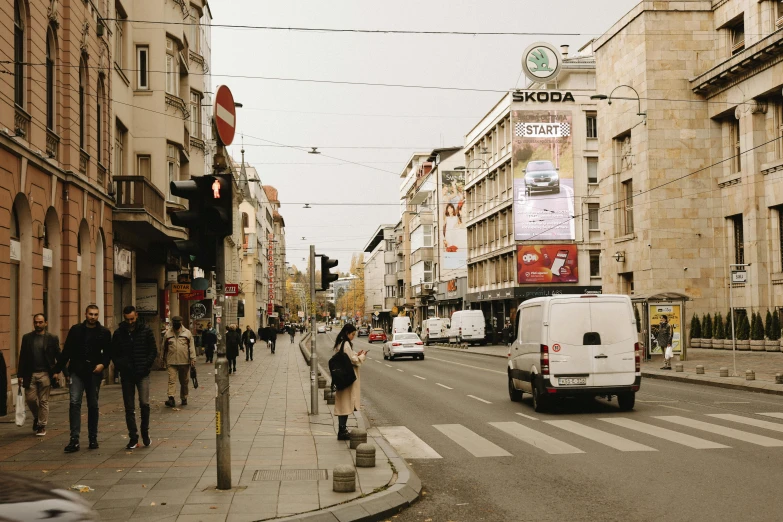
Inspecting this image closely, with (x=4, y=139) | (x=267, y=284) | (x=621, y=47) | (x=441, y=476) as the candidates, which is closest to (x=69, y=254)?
(x=4, y=139)

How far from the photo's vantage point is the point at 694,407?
17.1 metres

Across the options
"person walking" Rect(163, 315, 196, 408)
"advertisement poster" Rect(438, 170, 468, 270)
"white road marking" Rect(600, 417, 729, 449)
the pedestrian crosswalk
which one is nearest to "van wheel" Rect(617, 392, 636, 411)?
the pedestrian crosswalk

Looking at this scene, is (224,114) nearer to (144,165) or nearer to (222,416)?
(222,416)

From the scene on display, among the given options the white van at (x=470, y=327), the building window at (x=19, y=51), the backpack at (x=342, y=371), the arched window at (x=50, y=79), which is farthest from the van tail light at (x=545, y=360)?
the white van at (x=470, y=327)

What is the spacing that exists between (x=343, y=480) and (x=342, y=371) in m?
4.55

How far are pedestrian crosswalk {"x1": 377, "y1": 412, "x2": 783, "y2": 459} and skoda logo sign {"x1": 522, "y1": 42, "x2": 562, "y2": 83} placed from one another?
132 feet

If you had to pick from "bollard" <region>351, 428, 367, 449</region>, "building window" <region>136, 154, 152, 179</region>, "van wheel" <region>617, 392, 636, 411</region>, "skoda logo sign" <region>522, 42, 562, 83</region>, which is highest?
"skoda logo sign" <region>522, 42, 562, 83</region>

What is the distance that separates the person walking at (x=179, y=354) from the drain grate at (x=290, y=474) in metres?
8.98

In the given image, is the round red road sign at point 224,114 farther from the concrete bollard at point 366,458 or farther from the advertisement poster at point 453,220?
the advertisement poster at point 453,220

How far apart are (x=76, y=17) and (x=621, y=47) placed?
31296 millimetres

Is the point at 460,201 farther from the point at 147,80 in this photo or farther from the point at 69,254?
A: the point at 69,254

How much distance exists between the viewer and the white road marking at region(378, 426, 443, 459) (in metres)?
11.8

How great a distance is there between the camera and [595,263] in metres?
62.1

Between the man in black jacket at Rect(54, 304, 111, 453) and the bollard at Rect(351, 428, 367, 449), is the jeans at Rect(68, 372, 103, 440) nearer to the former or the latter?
the man in black jacket at Rect(54, 304, 111, 453)
